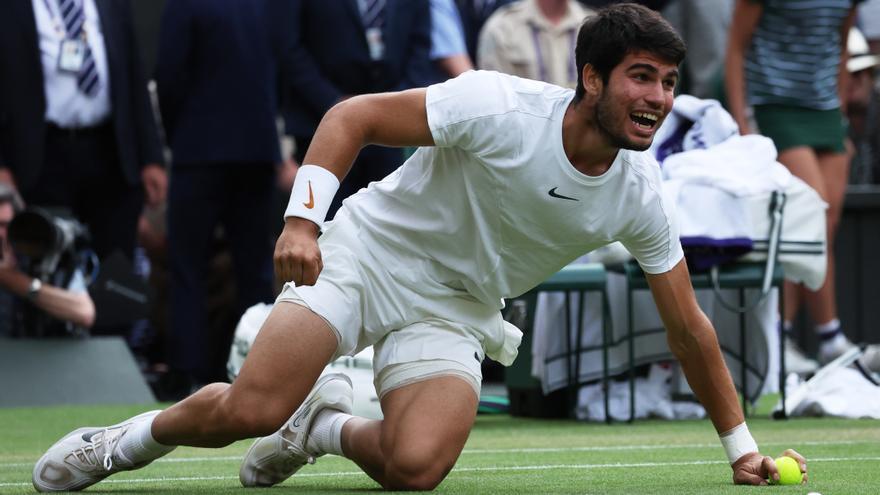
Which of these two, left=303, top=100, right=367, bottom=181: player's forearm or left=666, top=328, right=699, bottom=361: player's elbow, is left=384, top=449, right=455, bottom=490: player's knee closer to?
left=666, top=328, right=699, bottom=361: player's elbow

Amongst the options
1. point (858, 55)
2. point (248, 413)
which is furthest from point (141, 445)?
point (858, 55)

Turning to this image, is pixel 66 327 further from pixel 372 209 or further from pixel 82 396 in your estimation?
pixel 372 209

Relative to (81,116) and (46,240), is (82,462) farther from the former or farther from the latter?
(81,116)

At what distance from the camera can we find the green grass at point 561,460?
210 inches

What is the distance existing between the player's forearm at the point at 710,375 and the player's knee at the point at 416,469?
0.76m

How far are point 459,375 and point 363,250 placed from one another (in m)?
0.48

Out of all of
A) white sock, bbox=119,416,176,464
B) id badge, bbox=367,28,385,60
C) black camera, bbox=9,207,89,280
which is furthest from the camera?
id badge, bbox=367,28,385,60

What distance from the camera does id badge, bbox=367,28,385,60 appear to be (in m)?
9.66

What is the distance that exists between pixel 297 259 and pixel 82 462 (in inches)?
41.6

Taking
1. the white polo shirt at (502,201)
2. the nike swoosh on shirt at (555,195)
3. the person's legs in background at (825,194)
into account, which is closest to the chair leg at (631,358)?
the person's legs in background at (825,194)

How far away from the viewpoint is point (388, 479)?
5133 millimetres

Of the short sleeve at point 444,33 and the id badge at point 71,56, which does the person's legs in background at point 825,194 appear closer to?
the short sleeve at point 444,33

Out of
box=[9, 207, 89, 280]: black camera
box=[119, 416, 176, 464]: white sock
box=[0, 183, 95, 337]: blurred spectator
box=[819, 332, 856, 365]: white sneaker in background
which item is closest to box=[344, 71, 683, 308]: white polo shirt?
box=[119, 416, 176, 464]: white sock

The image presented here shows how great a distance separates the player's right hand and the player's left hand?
4.84 ft
